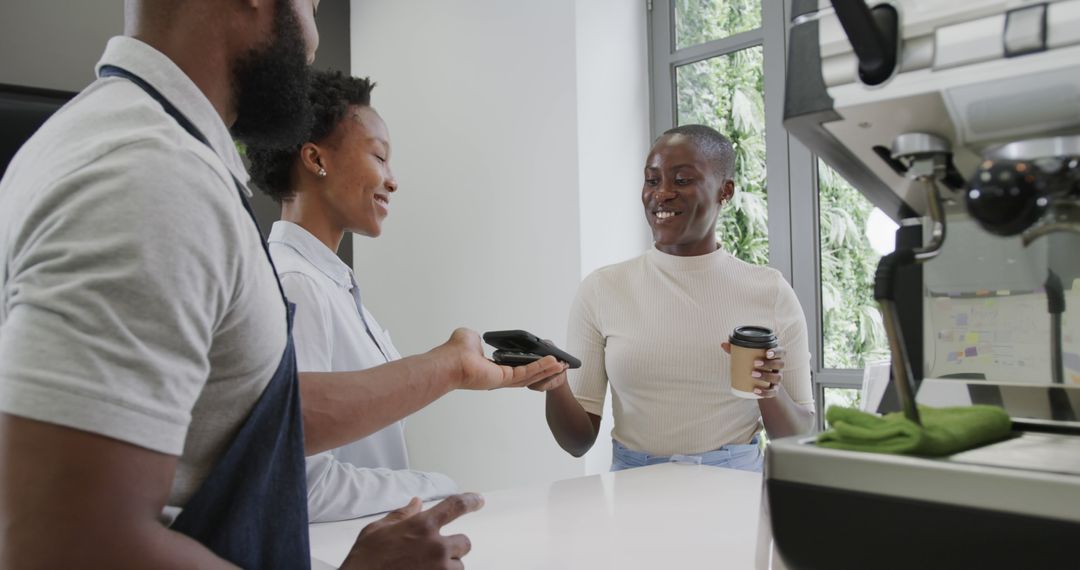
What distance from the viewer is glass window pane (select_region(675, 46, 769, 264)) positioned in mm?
2992

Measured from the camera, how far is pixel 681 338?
193cm

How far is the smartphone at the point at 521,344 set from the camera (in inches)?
57.6

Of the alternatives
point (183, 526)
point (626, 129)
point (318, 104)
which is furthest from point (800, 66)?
point (626, 129)

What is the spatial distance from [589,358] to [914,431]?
1.43 meters

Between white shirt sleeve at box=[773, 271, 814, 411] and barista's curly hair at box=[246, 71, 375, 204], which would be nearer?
barista's curly hair at box=[246, 71, 375, 204]

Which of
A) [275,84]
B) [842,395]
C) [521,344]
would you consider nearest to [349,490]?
[521,344]

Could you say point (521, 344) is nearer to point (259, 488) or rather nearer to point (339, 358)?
point (339, 358)

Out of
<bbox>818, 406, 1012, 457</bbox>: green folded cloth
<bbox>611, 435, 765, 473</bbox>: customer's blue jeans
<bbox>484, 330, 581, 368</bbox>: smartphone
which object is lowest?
<bbox>611, 435, 765, 473</bbox>: customer's blue jeans

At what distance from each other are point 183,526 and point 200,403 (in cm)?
11

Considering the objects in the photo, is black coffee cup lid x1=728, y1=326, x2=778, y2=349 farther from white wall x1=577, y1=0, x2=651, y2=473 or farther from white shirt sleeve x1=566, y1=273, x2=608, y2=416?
white wall x1=577, y1=0, x2=651, y2=473

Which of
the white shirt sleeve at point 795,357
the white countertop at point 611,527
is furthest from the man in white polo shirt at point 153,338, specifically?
the white shirt sleeve at point 795,357

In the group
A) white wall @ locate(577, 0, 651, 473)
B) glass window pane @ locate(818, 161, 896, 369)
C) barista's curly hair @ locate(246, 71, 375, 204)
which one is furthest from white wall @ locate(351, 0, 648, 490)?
barista's curly hair @ locate(246, 71, 375, 204)

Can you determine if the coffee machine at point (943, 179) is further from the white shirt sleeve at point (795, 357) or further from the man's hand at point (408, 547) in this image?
the white shirt sleeve at point (795, 357)

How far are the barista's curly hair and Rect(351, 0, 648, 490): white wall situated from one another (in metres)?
1.32
